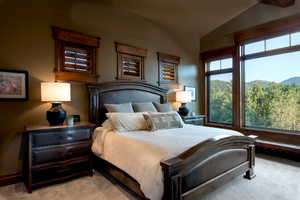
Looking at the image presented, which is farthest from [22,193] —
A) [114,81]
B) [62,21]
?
[62,21]

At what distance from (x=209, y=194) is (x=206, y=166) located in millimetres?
495

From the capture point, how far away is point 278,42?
385 cm

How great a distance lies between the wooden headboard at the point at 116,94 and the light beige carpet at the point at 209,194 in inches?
45.1

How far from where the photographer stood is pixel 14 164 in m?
2.62

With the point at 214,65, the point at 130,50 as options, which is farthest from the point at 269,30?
the point at 130,50

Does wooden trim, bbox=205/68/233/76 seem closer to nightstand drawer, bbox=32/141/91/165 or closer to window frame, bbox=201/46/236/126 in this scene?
window frame, bbox=201/46/236/126

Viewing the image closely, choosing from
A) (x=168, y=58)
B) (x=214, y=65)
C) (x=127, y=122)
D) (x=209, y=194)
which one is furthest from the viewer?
(x=214, y=65)

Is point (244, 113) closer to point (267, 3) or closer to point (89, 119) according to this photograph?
point (267, 3)

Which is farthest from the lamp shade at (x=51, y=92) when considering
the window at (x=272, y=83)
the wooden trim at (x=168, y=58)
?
the window at (x=272, y=83)

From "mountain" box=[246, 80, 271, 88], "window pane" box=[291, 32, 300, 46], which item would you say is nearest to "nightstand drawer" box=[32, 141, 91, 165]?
"mountain" box=[246, 80, 271, 88]

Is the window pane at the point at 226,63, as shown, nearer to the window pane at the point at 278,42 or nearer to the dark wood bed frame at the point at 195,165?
the window pane at the point at 278,42

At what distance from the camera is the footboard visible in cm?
159

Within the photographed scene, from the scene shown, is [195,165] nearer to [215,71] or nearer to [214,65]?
[215,71]

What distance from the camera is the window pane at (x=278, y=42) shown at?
373 cm
